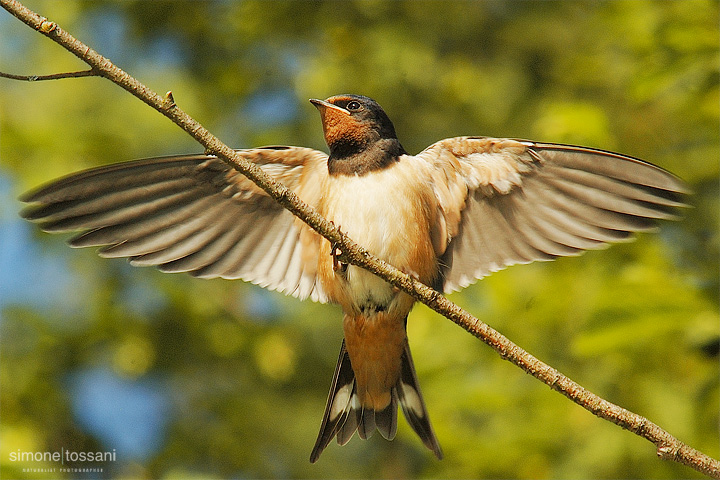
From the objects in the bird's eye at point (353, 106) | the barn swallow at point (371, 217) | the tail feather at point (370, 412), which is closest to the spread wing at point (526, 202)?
the barn swallow at point (371, 217)

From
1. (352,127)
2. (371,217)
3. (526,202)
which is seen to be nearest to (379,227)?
(371,217)

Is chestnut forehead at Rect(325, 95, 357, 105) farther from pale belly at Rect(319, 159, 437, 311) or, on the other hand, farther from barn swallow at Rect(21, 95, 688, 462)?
pale belly at Rect(319, 159, 437, 311)

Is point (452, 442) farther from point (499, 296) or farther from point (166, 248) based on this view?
point (166, 248)

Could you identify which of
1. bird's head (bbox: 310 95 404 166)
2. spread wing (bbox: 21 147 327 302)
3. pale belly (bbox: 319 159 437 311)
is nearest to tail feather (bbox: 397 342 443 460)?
pale belly (bbox: 319 159 437 311)

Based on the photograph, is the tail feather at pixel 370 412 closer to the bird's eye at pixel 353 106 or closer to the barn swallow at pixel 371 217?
the barn swallow at pixel 371 217

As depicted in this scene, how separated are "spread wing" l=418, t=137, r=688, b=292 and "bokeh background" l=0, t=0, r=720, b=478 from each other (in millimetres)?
303

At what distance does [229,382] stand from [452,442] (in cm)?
262

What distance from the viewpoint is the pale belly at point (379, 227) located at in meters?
3.03

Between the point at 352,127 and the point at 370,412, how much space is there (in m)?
1.25

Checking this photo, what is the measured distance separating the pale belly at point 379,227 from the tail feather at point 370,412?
374mm

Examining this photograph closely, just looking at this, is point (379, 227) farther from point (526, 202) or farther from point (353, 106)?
point (526, 202)

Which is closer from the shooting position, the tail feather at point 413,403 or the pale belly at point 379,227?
the pale belly at point 379,227

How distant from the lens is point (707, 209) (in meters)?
4.52

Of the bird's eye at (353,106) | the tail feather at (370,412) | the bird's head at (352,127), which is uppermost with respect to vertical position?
the bird's eye at (353,106)
